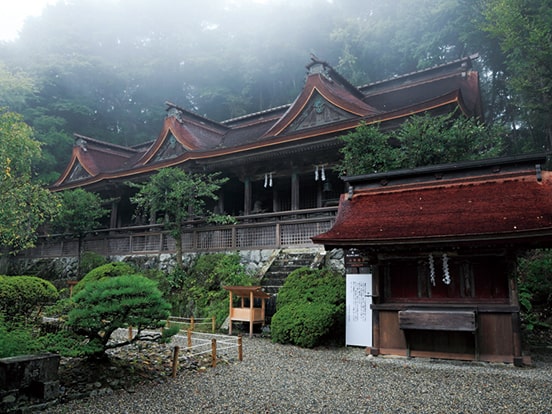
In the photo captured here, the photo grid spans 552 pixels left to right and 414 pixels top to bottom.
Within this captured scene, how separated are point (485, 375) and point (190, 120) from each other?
18.5 meters

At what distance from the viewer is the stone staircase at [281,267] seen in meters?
11.6

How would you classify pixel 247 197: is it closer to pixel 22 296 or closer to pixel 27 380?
pixel 22 296

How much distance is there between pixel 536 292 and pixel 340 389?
7679 millimetres

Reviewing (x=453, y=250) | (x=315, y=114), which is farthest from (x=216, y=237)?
(x=453, y=250)

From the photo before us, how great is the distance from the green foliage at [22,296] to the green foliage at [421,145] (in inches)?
349

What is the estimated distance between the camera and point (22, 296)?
8961 mm

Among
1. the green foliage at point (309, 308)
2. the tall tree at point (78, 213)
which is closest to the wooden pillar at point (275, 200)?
the green foliage at point (309, 308)

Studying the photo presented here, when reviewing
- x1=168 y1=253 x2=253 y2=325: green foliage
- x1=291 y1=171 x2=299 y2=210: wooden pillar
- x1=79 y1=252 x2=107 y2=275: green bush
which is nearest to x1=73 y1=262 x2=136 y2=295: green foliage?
x1=168 y1=253 x2=253 y2=325: green foliage

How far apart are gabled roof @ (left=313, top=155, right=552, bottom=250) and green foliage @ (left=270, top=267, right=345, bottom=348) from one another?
87.4 inches

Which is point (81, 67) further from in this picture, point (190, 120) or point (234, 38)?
point (190, 120)

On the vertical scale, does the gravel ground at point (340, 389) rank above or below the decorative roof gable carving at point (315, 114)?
below

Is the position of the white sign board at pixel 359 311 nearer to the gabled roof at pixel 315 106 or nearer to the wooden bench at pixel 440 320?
the wooden bench at pixel 440 320

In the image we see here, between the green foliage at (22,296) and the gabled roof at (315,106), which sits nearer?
the green foliage at (22,296)

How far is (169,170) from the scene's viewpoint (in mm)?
15586
